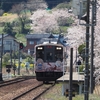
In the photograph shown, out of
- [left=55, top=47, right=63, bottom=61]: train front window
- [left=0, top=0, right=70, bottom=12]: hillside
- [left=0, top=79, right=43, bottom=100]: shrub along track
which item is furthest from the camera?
[left=0, top=0, right=70, bottom=12]: hillside

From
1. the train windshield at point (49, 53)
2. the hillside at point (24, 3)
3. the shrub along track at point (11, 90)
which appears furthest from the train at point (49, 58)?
the hillside at point (24, 3)

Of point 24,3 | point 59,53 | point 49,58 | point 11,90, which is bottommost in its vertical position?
point 11,90

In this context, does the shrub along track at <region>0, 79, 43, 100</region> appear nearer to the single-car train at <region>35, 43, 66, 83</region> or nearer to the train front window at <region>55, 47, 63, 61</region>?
the single-car train at <region>35, 43, 66, 83</region>

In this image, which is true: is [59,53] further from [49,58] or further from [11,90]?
[11,90]

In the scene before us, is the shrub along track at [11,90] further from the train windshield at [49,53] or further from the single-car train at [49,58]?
the train windshield at [49,53]

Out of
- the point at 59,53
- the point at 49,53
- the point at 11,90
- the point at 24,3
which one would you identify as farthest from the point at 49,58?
the point at 24,3

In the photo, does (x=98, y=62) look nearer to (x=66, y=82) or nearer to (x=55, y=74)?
(x=55, y=74)

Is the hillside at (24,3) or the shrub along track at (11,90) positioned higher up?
the hillside at (24,3)

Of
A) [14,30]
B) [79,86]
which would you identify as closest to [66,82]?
[79,86]

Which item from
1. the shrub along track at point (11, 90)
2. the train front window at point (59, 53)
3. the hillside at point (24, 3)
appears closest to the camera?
the shrub along track at point (11, 90)

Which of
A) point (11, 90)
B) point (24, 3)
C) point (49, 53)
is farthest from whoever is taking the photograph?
point (24, 3)

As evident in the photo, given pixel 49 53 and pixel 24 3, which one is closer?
pixel 49 53

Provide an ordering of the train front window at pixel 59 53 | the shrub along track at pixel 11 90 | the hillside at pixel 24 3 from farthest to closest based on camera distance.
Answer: the hillside at pixel 24 3, the train front window at pixel 59 53, the shrub along track at pixel 11 90

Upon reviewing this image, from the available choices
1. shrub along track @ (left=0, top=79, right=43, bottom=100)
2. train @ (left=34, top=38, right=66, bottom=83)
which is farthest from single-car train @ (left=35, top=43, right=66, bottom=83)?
shrub along track @ (left=0, top=79, right=43, bottom=100)
